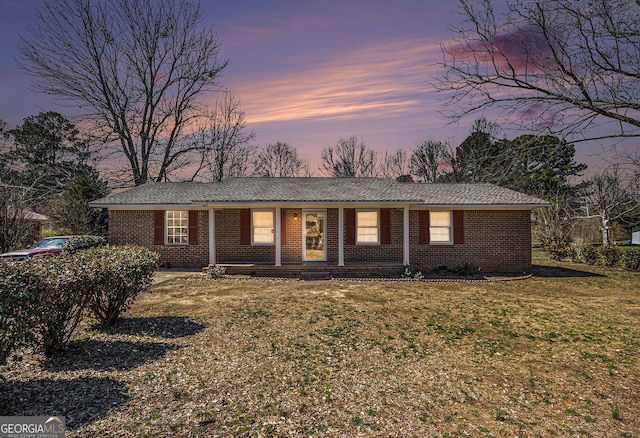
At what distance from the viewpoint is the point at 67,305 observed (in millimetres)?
4723

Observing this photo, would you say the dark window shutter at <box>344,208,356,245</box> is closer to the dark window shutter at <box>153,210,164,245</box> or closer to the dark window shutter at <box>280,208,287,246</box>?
the dark window shutter at <box>280,208,287,246</box>

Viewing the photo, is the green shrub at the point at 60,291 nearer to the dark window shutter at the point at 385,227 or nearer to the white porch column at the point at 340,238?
the white porch column at the point at 340,238

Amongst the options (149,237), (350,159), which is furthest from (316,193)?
(350,159)

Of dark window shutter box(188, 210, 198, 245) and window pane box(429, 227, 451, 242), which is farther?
dark window shutter box(188, 210, 198, 245)

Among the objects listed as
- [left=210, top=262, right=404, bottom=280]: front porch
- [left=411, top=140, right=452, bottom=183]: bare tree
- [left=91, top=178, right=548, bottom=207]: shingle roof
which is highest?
[left=411, top=140, right=452, bottom=183]: bare tree

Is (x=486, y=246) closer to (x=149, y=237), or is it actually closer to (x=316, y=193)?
(x=316, y=193)

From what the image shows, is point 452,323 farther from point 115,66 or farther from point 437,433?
point 115,66

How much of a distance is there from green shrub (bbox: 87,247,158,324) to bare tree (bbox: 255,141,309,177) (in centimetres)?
3422

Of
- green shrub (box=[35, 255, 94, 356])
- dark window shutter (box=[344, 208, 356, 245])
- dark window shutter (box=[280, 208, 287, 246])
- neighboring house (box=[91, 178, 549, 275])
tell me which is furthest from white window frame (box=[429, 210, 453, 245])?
green shrub (box=[35, 255, 94, 356])

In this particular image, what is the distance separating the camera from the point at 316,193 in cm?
1441

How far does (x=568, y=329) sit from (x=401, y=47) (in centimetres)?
797

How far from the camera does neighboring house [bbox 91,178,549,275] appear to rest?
46.0 ft

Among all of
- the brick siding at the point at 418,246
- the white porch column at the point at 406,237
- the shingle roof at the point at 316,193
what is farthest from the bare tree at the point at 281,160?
the white porch column at the point at 406,237

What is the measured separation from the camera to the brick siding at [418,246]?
14.1 metres
